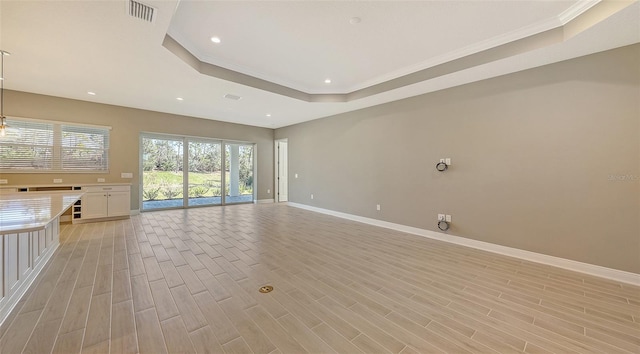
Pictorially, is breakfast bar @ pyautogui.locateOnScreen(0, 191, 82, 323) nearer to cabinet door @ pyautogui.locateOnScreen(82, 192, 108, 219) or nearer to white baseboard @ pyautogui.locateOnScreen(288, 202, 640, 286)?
cabinet door @ pyautogui.locateOnScreen(82, 192, 108, 219)

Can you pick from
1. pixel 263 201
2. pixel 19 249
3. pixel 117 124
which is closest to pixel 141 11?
pixel 19 249

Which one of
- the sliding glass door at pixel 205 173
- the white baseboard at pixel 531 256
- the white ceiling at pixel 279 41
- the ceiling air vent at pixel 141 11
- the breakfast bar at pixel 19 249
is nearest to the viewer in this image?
the breakfast bar at pixel 19 249

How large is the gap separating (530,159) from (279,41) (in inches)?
154

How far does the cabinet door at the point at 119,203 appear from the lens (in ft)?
17.9

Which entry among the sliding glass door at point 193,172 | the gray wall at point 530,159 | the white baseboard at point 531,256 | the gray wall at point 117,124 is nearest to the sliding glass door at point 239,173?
the sliding glass door at point 193,172

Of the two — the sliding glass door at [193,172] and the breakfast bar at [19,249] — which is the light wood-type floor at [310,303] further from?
the sliding glass door at [193,172]

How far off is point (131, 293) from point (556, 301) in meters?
4.18

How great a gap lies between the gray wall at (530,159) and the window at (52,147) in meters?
6.57

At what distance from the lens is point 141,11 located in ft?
7.86

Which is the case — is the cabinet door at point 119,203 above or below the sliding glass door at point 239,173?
below

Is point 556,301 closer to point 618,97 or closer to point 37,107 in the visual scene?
point 618,97

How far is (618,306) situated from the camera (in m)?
2.21

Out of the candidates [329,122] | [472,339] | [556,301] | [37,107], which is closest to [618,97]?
[556,301]

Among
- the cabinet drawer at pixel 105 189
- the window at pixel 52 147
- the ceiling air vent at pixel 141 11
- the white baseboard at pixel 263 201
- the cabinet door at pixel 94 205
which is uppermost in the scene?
the ceiling air vent at pixel 141 11
